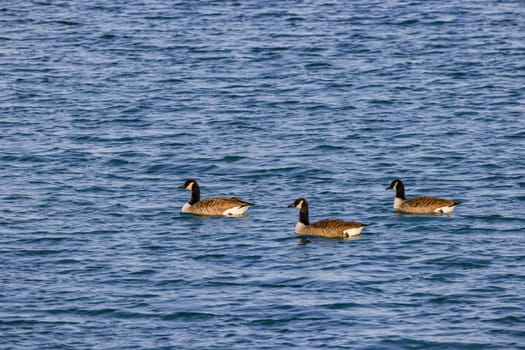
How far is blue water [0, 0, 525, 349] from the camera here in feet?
81.8

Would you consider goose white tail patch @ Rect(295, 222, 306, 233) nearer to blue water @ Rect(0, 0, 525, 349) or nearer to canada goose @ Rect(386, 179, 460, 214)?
blue water @ Rect(0, 0, 525, 349)

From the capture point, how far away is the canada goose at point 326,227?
98.0ft

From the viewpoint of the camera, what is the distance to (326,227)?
3023 cm

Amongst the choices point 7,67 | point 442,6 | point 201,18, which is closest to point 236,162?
point 7,67

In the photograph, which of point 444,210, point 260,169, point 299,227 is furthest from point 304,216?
point 260,169

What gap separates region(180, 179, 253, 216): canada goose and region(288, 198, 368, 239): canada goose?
1.76 m

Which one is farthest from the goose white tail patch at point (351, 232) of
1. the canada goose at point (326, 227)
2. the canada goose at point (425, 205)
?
the canada goose at point (425, 205)

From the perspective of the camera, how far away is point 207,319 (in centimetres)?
2472

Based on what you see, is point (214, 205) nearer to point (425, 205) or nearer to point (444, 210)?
point (425, 205)

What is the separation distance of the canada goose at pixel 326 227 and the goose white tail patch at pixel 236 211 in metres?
1.72

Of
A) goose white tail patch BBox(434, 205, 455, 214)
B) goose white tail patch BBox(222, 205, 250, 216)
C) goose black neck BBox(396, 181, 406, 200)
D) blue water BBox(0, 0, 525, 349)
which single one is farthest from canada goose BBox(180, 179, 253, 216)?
goose white tail patch BBox(434, 205, 455, 214)

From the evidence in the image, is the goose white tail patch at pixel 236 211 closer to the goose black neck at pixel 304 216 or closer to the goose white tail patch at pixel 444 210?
the goose black neck at pixel 304 216

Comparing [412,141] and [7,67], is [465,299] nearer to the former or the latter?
[412,141]

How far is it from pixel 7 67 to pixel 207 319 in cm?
3039
